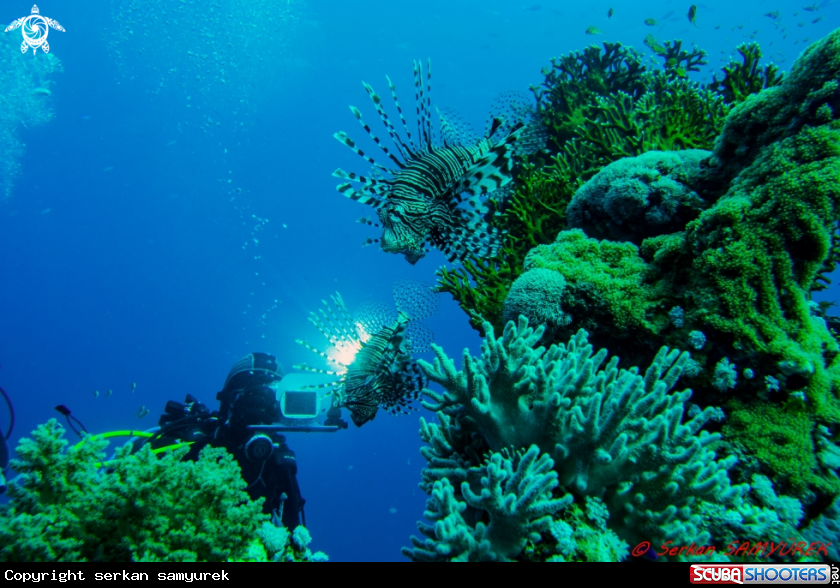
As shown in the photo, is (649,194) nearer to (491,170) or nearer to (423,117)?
(491,170)

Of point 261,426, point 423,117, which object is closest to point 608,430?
point 423,117

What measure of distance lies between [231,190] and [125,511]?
85.1 m

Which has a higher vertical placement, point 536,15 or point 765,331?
point 536,15

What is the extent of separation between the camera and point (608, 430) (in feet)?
5.66

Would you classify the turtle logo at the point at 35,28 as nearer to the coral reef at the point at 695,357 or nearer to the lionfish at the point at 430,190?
the lionfish at the point at 430,190

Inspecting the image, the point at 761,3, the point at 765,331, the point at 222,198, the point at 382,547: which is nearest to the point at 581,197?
the point at 765,331

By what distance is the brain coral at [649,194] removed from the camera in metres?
2.97

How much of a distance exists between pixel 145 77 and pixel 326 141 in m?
29.9

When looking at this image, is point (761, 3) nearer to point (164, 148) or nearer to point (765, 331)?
point (765, 331)

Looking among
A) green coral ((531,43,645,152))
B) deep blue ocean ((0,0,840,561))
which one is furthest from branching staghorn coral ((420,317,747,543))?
deep blue ocean ((0,0,840,561))

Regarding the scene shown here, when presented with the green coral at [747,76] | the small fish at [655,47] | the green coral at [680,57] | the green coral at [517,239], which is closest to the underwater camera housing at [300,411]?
the green coral at [517,239]

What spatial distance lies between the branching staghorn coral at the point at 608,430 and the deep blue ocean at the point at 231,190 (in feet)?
151

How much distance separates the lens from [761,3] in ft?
141

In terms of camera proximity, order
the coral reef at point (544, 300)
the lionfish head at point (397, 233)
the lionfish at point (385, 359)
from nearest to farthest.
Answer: the coral reef at point (544, 300), the lionfish head at point (397, 233), the lionfish at point (385, 359)
